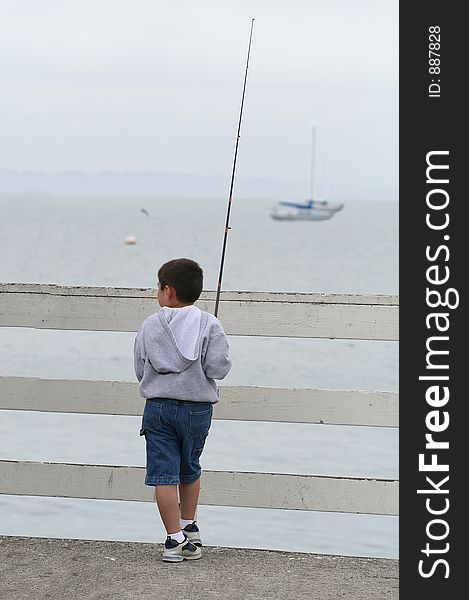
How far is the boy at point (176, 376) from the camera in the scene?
423cm

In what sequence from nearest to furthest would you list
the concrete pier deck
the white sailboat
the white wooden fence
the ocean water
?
the concrete pier deck, the white wooden fence, the ocean water, the white sailboat

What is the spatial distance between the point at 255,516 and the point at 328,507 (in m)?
3.90

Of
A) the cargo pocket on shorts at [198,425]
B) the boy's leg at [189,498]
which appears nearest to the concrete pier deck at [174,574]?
the boy's leg at [189,498]

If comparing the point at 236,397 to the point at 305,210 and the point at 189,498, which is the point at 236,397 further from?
the point at 305,210

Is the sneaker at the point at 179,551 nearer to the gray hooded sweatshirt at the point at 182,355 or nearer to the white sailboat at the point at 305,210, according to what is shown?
the gray hooded sweatshirt at the point at 182,355

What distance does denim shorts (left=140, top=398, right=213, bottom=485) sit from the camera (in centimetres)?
427

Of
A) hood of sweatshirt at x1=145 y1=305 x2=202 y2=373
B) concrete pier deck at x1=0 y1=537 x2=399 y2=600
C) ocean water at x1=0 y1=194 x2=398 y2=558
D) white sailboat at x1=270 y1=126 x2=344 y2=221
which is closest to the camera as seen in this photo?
concrete pier deck at x1=0 y1=537 x2=399 y2=600

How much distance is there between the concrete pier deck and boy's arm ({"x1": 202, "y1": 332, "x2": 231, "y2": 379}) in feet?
2.40

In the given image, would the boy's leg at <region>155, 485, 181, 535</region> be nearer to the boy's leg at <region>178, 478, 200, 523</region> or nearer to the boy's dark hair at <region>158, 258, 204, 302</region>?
the boy's leg at <region>178, 478, 200, 523</region>

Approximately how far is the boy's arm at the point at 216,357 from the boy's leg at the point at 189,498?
0.45 metres

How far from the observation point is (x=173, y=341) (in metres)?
4.23

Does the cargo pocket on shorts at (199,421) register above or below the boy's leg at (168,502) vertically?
above

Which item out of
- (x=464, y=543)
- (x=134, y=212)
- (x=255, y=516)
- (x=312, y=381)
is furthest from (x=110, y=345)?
(x=134, y=212)

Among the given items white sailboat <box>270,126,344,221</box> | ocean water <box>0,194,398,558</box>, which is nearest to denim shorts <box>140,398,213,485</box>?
ocean water <box>0,194,398,558</box>
